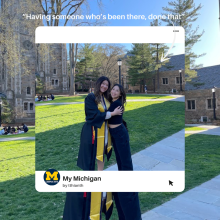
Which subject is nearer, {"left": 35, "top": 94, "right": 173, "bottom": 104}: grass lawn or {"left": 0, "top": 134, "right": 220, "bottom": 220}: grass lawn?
{"left": 35, "top": 94, "right": 173, "bottom": 104}: grass lawn

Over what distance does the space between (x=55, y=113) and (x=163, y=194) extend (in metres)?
2.58

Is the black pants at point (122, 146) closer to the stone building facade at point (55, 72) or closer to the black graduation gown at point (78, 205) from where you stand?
the black graduation gown at point (78, 205)

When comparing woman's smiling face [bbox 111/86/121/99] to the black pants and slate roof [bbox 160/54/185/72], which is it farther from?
slate roof [bbox 160/54/185/72]

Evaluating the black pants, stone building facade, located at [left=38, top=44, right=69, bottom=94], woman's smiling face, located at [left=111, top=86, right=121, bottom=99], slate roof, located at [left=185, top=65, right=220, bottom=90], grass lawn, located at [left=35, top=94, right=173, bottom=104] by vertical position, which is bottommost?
the black pants

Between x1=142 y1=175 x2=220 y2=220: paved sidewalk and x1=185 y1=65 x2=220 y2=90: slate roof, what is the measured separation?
47.9ft

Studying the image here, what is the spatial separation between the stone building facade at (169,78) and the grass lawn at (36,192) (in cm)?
196

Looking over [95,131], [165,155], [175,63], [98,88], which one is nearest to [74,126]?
[95,131]

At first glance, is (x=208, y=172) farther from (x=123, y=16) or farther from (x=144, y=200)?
(x=123, y=16)

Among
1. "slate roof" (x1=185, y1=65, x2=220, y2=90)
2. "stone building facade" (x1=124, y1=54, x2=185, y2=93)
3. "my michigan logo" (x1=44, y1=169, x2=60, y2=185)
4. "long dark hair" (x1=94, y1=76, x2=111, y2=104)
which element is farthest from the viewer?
"slate roof" (x1=185, y1=65, x2=220, y2=90)

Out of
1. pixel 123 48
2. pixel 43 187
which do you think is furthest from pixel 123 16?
pixel 43 187

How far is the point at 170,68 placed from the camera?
3051 mm

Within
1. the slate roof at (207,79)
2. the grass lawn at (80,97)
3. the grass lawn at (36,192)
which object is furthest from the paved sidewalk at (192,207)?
the slate roof at (207,79)

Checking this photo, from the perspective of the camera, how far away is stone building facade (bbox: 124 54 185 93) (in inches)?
116

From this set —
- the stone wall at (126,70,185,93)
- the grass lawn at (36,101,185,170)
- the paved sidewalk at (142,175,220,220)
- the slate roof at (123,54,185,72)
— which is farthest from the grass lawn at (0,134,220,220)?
the slate roof at (123,54,185,72)
